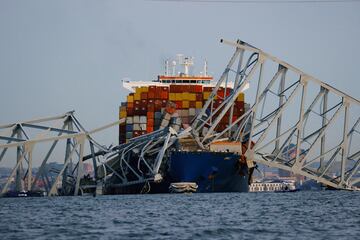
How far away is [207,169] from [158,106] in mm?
23615

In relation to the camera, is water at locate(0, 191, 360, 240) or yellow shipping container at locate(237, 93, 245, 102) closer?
water at locate(0, 191, 360, 240)

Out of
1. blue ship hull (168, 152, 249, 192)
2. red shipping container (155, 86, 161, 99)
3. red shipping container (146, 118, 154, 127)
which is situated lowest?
blue ship hull (168, 152, 249, 192)

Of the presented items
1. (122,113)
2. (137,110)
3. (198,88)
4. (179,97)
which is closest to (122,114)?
(122,113)

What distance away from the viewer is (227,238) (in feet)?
139

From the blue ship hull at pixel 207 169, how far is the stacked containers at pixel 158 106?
1495 centimetres

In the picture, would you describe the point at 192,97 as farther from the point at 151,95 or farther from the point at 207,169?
the point at 207,169

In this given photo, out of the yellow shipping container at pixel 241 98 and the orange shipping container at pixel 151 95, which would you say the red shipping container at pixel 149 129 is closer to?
the orange shipping container at pixel 151 95

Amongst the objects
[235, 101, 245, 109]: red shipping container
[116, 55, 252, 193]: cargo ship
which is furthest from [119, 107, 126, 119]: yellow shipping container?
[235, 101, 245, 109]: red shipping container

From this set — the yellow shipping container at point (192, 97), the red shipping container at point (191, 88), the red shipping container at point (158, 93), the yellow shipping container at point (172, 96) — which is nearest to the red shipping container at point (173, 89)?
the yellow shipping container at point (172, 96)

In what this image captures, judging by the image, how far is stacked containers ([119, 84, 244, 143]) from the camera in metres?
123

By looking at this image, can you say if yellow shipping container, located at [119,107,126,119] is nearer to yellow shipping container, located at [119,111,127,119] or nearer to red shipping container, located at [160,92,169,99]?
yellow shipping container, located at [119,111,127,119]

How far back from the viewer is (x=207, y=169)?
10319cm

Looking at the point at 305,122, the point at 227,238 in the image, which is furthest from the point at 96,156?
the point at 227,238

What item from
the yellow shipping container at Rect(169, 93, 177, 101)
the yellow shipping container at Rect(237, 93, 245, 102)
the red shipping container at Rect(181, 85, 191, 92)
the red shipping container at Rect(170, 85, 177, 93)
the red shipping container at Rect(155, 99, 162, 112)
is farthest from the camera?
the red shipping container at Rect(181, 85, 191, 92)
